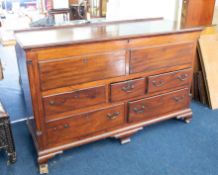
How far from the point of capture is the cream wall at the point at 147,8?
2734 millimetres

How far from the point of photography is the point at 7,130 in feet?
5.23

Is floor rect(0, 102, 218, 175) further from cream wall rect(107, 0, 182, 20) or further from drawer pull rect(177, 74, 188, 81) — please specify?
cream wall rect(107, 0, 182, 20)

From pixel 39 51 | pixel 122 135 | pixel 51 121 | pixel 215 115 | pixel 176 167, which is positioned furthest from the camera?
pixel 215 115

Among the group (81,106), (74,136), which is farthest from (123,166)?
(81,106)

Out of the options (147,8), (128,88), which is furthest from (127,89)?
(147,8)

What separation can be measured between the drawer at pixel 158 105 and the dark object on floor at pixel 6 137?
0.86 meters

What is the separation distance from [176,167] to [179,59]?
81cm

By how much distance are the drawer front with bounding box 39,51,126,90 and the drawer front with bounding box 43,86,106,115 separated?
0.25 feet

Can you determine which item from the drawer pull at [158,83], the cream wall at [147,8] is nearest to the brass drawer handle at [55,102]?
the drawer pull at [158,83]

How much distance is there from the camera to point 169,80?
1917 mm

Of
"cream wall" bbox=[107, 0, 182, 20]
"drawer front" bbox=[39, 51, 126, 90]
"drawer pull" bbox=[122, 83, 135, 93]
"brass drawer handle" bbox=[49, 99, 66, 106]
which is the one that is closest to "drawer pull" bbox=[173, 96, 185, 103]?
"drawer pull" bbox=[122, 83, 135, 93]

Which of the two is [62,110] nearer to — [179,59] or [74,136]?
[74,136]

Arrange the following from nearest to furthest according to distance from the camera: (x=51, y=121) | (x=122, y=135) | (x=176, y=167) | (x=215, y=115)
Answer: (x=51, y=121)
(x=176, y=167)
(x=122, y=135)
(x=215, y=115)

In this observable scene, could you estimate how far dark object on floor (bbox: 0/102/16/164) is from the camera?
61.7 inches
